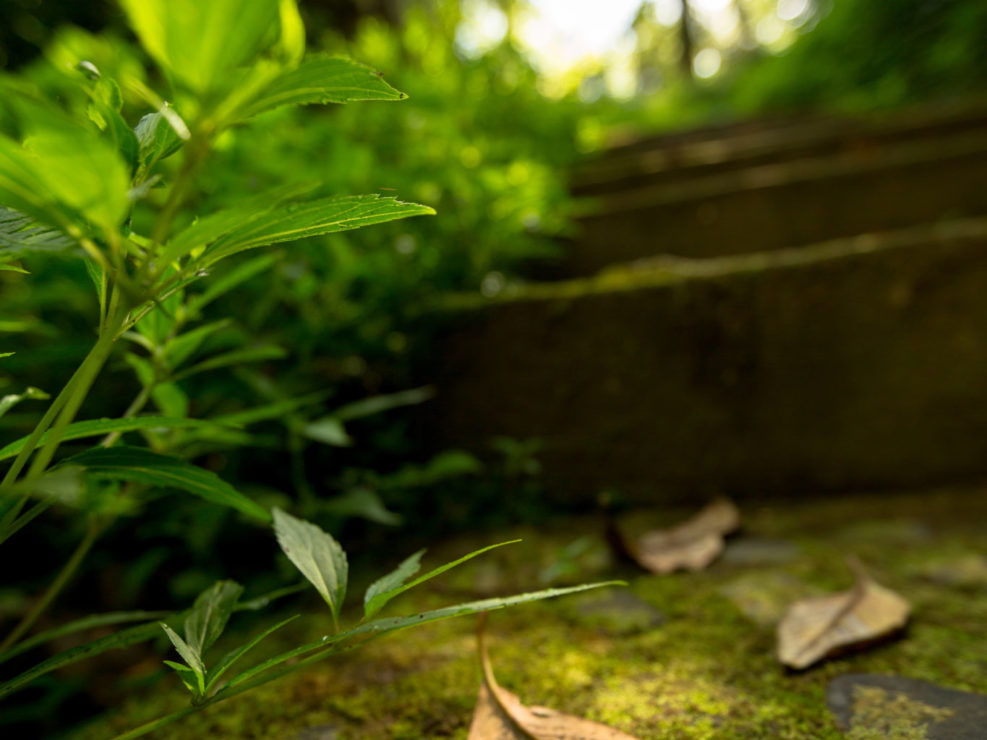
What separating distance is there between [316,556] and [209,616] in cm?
12

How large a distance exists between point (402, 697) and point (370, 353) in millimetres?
784

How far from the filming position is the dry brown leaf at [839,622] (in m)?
0.75

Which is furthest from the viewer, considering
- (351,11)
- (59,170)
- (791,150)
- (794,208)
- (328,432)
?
(351,11)

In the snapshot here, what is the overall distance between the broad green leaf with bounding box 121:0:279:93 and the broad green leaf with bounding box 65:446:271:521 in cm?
31

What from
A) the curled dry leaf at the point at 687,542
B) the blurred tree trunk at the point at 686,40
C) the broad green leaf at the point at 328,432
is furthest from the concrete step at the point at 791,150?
the blurred tree trunk at the point at 686,40

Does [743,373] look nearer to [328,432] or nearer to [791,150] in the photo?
[328,432]

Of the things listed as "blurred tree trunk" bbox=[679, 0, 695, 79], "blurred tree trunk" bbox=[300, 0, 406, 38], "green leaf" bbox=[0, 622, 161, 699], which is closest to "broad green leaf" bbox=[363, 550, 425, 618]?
"green leaf" bbox=[0, 622, 161, 699]

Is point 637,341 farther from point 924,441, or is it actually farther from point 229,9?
point 229,9

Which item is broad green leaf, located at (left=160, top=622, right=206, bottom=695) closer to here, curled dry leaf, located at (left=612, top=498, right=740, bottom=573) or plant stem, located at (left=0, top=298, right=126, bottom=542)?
plant stem, located at (left=0, top=298, right=126, bottom=542)

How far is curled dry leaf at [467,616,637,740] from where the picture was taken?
60 cm

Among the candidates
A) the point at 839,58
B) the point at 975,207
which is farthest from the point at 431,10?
the point at 975,207

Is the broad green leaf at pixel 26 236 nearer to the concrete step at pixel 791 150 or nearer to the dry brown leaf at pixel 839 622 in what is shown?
the dry brown leaf at pixel 839 622

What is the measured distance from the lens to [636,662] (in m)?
0.78

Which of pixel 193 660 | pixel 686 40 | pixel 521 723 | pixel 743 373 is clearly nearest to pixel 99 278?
pixel 193 660
